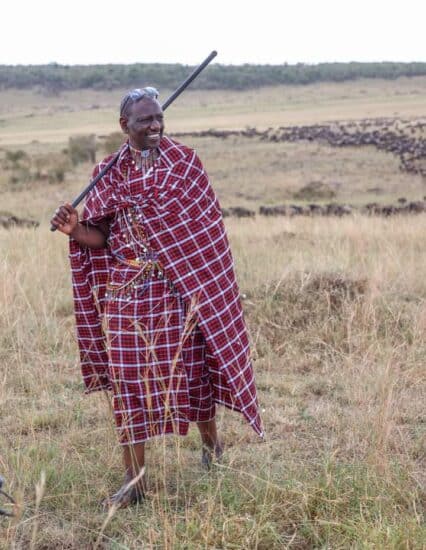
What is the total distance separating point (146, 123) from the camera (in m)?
3.36

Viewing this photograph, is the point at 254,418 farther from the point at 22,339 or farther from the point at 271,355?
the point at 22,339

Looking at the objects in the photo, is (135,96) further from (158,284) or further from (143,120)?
(158,284)

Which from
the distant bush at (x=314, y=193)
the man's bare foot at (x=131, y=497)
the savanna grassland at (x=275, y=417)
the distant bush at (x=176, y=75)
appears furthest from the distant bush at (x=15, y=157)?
the distant bush at (x=176, y=75)

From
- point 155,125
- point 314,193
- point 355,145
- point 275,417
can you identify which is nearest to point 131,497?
point 275,417

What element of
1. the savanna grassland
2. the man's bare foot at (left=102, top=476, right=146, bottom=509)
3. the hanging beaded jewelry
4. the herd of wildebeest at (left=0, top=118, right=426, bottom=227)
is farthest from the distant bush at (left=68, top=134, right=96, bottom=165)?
the man's bare foot at (left=102, top=476, right=146, bottom=509)

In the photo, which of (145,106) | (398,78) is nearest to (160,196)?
(145,106)

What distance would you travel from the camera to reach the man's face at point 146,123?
336 cm

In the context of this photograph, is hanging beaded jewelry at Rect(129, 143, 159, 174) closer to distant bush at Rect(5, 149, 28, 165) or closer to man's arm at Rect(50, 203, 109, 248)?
man's arm at Rect(50, 203, 109, 248)

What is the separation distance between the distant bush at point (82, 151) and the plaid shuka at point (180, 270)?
25478 millimetres

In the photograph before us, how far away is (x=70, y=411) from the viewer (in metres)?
4.46

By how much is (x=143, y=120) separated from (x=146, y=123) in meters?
0.02

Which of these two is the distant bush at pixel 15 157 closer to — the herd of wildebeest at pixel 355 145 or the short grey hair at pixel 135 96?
the herd of wildebeest at pixel 355 145

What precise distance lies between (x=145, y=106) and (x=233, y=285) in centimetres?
82

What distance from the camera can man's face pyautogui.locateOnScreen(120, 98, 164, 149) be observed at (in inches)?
132
